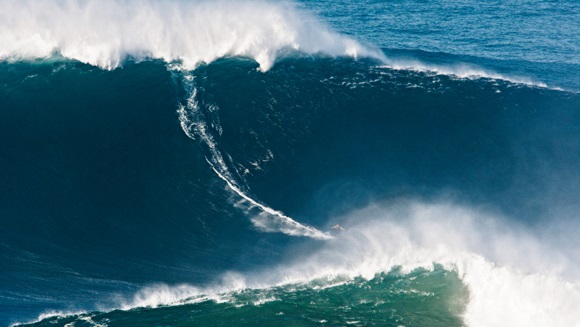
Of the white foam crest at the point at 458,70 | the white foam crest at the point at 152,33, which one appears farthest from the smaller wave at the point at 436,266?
the white foam crest at the point at 152,33

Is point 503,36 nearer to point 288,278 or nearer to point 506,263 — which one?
point 506,263

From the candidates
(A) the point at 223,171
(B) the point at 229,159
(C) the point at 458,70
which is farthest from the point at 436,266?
(C) the point at 458,70

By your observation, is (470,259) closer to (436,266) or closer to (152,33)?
Result: (436,266)

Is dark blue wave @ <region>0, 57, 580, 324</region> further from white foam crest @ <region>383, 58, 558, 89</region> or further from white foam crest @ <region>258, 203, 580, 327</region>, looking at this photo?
white foam crest @ <region>258, 203, 580, 327</region>

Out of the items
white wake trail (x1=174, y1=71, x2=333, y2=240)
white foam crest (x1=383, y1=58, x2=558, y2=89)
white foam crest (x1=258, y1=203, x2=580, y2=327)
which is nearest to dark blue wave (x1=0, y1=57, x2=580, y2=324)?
white wake trail (x1=174, y1=71, x2=333, y2=240)

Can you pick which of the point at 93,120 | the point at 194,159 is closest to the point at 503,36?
the point at 194,159
